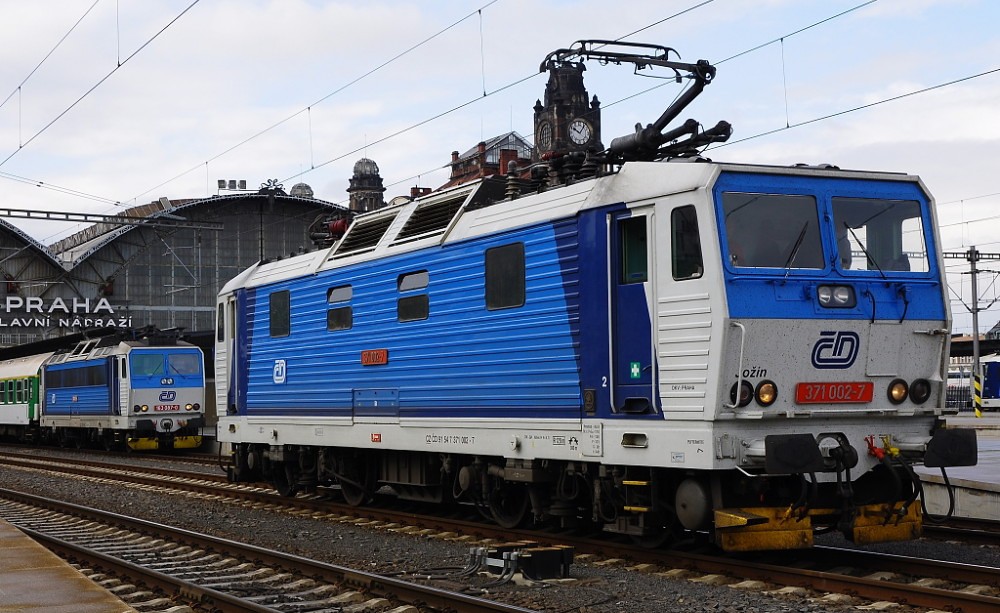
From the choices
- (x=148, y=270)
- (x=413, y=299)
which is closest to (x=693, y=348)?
(x=413, y=299)

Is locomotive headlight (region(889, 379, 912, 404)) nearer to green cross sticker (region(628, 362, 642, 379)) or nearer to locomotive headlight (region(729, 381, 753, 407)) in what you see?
locomotive headlight (region(729, 381, 753, 407))

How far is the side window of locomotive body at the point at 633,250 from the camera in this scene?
1088 cm

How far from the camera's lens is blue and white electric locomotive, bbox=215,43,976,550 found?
33.2 feet

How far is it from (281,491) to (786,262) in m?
10.4

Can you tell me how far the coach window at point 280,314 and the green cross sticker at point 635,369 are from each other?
294 inches

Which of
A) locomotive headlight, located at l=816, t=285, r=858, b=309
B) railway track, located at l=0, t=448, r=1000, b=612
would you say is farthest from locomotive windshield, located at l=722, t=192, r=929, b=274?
railway track, located at l=0, t=448, r=1000, b=612

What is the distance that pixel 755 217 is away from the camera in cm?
1049

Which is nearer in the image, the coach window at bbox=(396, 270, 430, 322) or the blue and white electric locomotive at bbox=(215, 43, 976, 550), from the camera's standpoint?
the blue and white electric locomotive at bbox=(215, 43, 976, 550)

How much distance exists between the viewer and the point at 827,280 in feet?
34.6

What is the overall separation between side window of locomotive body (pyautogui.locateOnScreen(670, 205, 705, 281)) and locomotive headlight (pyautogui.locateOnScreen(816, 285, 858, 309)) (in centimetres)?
114

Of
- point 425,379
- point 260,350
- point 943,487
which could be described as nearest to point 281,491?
point 260,350

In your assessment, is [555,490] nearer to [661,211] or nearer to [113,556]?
[661,211]

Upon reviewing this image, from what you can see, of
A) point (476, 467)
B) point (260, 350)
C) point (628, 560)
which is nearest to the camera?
point (628, 560)

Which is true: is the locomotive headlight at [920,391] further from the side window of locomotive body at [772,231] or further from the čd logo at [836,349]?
the side window of locomotive body at [772,231]
